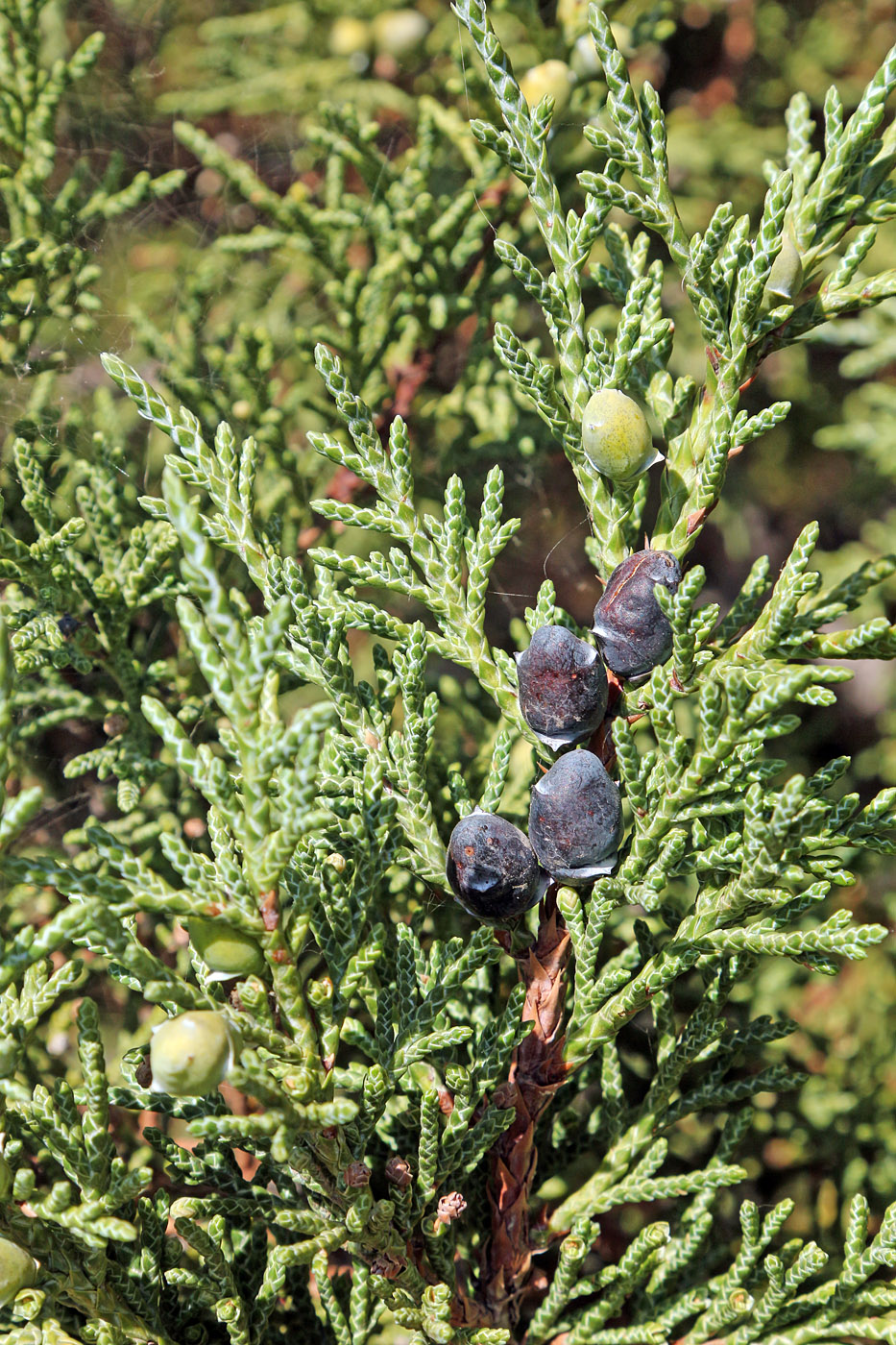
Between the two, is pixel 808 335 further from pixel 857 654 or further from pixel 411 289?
pixel 411 289

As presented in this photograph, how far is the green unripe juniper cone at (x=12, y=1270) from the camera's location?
103 centimetres

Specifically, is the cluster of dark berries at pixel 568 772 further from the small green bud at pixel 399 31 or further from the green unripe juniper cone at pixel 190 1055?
the small green bud at pixel 399 31

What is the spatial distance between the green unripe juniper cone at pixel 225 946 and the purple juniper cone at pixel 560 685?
0.42 meters

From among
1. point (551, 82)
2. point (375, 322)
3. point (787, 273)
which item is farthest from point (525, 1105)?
point (551, 82)

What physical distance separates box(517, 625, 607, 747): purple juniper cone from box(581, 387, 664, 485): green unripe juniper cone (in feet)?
0.76

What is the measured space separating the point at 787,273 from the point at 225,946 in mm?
1042

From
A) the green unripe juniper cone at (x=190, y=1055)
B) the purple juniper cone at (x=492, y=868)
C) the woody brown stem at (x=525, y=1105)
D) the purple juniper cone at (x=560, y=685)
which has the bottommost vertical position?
the woody brown stem at (x=525, y=1105)

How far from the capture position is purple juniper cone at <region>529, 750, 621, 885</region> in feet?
3.69

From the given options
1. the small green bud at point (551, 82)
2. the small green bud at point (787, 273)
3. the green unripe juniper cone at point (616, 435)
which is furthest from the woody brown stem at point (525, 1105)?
the small green bud at point (551, 82)

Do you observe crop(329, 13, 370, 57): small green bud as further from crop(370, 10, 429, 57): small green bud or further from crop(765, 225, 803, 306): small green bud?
crop(765, 225, 803, 306): small green bud

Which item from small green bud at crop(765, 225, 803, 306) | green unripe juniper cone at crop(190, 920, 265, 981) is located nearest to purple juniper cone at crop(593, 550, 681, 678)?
small green bud at crop(765, 225, 803, 306)

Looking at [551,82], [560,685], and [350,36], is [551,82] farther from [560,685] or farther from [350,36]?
[560,685]

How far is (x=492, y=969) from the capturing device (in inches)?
61.5

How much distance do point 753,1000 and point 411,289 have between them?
170 centimetres
